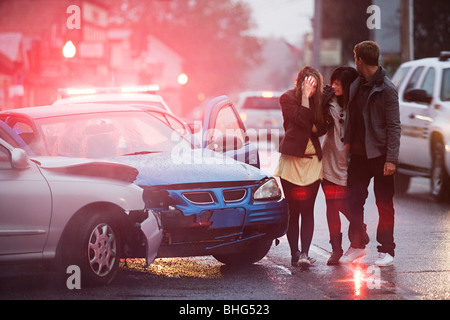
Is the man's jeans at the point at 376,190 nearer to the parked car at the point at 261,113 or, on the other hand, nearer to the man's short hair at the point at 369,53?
the man's short hair at the point at 369,53

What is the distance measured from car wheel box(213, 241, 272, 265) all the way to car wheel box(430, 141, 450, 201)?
6020mm

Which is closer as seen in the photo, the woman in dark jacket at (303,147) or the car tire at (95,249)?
the car tire at (95,249)

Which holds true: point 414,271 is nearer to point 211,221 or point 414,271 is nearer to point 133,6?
point 211,221

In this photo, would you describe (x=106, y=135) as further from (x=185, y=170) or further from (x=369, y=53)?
(x=369, y=53)

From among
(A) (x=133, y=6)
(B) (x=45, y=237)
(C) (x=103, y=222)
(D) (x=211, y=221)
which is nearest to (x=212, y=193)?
(D) (x=211, y=221)

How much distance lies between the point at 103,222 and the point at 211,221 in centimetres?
94

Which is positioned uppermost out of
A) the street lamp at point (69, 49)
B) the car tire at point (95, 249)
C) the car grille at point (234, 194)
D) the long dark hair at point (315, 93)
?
the street lamp at point (69, 49)

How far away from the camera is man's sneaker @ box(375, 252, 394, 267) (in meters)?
8.63

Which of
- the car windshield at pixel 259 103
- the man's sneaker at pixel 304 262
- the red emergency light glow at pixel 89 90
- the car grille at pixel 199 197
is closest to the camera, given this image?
the car grille at pixel 199 197

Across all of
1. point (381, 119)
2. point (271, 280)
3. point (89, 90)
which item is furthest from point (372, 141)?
point (89, 90)

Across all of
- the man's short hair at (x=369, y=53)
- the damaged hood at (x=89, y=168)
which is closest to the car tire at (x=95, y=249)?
the damaged hood at (x=89, y=168)

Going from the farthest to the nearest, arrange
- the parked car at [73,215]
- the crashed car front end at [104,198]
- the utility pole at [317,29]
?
the utility pole at [317,29], the crashed car front end at [104,198], the parked car at [73,215]

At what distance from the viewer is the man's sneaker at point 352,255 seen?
28.8 ft
